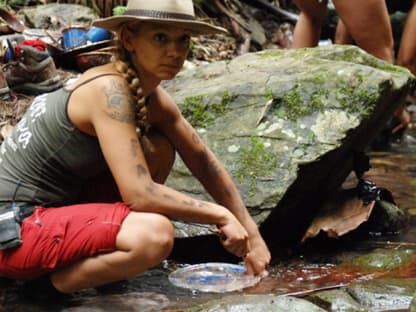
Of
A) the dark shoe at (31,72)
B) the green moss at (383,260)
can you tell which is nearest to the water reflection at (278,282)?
the green moss at (383,260)

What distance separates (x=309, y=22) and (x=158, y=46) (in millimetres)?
2922

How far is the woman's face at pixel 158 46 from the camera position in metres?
2.74

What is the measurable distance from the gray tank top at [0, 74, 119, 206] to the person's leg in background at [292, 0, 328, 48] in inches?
117

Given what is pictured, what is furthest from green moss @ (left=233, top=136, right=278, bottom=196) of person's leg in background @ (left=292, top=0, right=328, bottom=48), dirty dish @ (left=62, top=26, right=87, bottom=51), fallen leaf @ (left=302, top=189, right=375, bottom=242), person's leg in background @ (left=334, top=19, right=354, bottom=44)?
person's leg in background @ (left=334, top=19, right=354, bottom=44)

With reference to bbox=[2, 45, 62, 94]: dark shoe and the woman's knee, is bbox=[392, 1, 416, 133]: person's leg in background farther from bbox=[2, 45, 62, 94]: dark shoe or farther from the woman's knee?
the woman's knee

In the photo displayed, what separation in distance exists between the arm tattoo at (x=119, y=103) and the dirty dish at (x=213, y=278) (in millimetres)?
815

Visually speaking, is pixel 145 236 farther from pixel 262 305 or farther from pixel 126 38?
pixel 126 38

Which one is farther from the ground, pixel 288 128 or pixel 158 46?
pixel 158 46

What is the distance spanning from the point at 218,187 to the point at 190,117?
75 centimetres

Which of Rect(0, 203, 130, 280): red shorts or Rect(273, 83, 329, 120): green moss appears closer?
Rect(0, 203, 130, 280): red shorts

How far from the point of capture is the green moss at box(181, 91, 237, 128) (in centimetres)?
386

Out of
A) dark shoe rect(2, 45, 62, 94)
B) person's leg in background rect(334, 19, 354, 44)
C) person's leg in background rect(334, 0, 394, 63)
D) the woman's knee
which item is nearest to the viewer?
the woman's knee

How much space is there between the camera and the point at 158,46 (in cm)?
274

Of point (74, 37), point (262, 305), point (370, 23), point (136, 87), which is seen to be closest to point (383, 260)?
point (262, 305)
